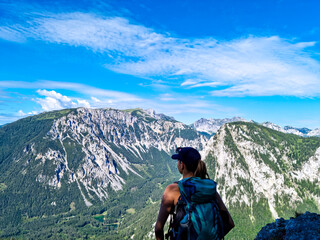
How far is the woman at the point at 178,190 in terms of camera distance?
669 cm

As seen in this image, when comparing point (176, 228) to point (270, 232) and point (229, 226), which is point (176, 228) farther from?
point (270, 232)

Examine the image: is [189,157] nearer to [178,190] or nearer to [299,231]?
[178,190]

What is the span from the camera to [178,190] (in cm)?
673

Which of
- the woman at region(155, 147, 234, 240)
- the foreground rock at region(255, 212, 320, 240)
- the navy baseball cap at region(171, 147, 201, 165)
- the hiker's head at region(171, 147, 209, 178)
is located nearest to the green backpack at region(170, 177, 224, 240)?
the woman at region(155, 147, 234, 240)

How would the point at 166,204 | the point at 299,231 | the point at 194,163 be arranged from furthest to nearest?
the point at 299,231 < the point at 194,163 < the point at 166,204

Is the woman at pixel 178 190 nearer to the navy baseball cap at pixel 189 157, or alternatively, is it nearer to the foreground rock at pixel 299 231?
the navy baseball cap at pixel 189 157

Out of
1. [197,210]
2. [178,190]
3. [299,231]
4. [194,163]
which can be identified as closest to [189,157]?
[194,163]

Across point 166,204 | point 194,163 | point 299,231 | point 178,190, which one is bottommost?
point 299,231

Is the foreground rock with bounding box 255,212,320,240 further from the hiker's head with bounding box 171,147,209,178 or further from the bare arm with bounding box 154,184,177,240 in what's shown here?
the bare arm with bounding box 154,184,177,240

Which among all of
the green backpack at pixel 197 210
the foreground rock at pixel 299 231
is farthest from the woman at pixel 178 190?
the foreground rock at pixel 299 231

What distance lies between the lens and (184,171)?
24.6 feet

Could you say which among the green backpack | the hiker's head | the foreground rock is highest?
the hiker's head

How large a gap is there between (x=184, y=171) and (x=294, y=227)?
89.7ft

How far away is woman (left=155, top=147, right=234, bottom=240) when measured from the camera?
6.69 m
